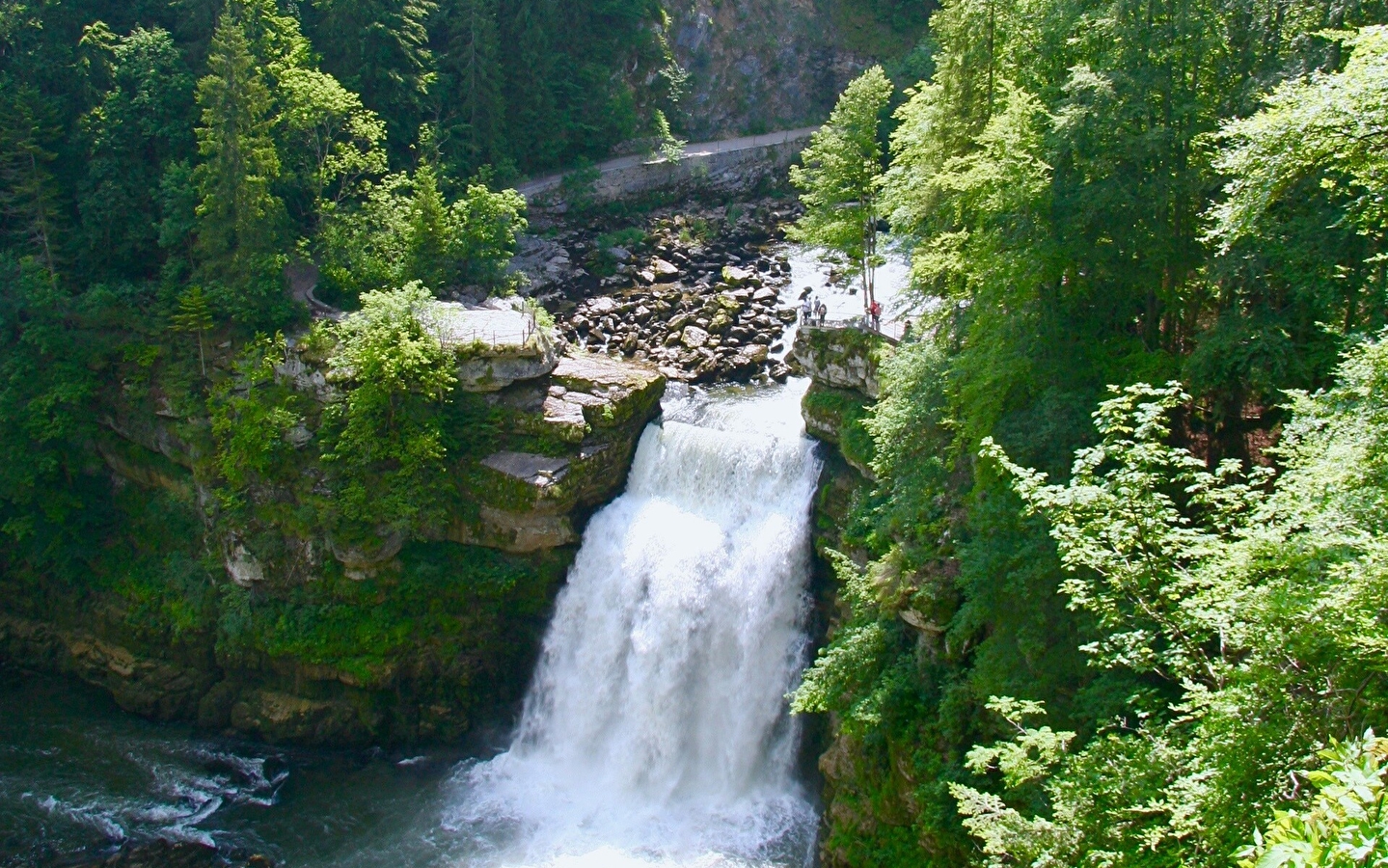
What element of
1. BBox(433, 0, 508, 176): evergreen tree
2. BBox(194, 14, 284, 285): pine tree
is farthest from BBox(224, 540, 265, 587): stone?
BBox(433, 0, 508, 176): evergreen tree

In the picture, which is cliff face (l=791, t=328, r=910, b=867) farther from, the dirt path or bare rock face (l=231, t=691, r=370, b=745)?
the dirt path

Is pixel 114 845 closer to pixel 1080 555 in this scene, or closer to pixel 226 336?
pixel 226 336

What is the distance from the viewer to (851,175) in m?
29.8

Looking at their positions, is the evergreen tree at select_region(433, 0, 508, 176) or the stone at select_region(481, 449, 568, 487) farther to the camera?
the evergreen tree at select_region(433, 0, 508, 176)

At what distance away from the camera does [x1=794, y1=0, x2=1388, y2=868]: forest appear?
9.56 meters

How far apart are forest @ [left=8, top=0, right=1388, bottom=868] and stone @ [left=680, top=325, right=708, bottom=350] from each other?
613 cm

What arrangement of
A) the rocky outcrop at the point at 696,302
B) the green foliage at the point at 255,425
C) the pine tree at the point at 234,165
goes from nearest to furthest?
1. the green foliage at the point at 255,425
2. the pine tree at the point at 234,165
3. the rocky outcrop at the point at 696,302

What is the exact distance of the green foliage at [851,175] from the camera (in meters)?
29.7

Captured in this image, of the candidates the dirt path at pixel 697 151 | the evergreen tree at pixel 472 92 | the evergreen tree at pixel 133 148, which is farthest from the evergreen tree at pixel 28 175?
the dirt path at pixel 697 151

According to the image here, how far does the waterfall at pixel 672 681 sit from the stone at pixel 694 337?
687 centimetres

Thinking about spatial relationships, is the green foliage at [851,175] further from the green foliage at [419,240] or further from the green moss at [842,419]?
the green foliage at [419,240]

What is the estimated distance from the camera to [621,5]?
161ft

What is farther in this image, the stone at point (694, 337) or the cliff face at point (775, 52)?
the cliff face at point (775, 52)

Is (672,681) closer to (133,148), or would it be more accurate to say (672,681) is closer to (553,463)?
(553,463)
